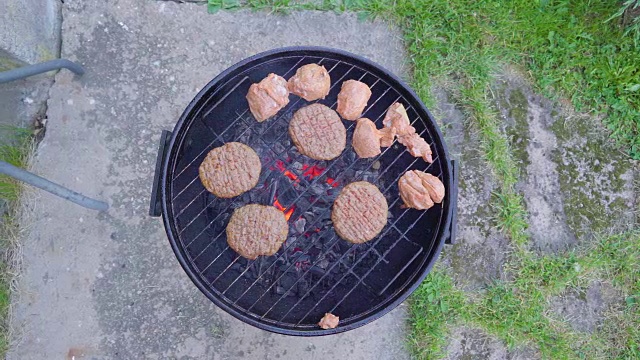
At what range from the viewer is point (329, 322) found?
286 centimetres

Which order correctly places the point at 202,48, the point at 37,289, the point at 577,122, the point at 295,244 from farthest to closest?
the point at 577,122, the point at 202,48, the point at 37,289, the point at 295,244

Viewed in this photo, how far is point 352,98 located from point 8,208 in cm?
267

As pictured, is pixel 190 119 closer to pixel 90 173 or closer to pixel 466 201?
pixel 90 173

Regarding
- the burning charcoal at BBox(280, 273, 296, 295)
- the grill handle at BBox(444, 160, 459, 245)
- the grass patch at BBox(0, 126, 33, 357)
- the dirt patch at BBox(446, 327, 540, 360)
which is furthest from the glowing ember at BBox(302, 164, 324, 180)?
the grass patch at BBox(0, 126, 33, 357)

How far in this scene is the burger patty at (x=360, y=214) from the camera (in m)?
3.00

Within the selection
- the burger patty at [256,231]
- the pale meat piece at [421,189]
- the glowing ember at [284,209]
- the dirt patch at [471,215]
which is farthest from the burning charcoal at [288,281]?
the dirt patch at [471,215]

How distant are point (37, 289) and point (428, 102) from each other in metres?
3.24

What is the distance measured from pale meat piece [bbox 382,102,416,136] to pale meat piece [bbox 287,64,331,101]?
16.7 inches

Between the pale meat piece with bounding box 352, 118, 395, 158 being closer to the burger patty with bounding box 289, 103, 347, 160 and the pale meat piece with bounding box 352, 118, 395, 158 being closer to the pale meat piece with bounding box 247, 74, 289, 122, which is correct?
the burger patty with bounding box 289, 103, 347, 160

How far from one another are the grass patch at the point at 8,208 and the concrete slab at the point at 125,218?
0.09m

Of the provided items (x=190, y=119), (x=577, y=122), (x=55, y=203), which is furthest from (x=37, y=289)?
(x=577, y=122)

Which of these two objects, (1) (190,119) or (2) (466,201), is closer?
(1) (190,119)

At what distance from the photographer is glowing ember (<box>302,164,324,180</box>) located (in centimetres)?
319

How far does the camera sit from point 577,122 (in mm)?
4125
